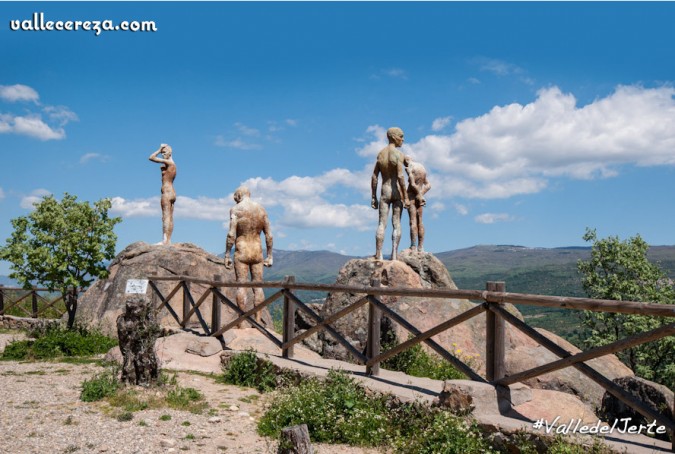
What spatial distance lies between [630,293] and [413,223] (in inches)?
733

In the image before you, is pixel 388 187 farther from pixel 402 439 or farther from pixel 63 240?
pixel 63 240

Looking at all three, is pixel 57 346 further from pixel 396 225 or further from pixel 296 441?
pixel 296 441

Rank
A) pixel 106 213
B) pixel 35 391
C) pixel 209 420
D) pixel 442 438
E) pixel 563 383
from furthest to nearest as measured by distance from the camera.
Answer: pixel 106 213, pixel 563 383, pixel 35 391, pixel 209 420, pixel 442 438

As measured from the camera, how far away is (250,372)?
33.3 feet

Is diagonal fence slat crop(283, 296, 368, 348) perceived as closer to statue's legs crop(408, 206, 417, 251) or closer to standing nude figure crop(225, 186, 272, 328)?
standing nude figure crop(225, 186, 272, 328)

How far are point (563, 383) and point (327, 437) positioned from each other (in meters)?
4.92

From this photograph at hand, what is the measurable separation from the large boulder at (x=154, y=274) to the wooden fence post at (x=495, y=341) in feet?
35.4

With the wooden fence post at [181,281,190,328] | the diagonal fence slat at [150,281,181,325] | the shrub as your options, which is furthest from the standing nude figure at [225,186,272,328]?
the shrub

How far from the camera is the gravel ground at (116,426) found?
6582 millimetres

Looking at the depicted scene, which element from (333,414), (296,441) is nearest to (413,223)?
(333,414)

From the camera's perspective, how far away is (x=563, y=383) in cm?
980

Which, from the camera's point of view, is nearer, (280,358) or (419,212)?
Answer: (280,358)

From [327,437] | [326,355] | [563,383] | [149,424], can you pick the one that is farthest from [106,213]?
[563,383]

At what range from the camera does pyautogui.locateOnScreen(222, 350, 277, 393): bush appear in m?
9.83
